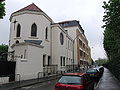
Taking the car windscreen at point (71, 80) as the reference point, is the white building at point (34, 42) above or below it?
above

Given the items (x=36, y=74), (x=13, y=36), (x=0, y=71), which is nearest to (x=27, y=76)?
(x=36, y=74)

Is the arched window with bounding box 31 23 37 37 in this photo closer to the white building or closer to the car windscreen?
the white building

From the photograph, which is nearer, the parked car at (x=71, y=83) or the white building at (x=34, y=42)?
the parked car at (x=71, y=83)

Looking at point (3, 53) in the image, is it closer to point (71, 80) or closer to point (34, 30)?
point (34, 30)

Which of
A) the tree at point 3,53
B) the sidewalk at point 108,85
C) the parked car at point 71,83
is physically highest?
the tree at point 3,53

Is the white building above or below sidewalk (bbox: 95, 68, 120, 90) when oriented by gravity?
above

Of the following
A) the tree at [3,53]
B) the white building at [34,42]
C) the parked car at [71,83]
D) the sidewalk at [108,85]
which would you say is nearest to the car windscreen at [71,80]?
the parked car at [71,83]

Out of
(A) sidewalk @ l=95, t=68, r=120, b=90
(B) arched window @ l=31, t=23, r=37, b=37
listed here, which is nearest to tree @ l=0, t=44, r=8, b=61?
(B) arched window @ l=31, t=23, r=37, b=37

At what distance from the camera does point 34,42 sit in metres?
25.5

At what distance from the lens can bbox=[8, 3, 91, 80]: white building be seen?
19.9m

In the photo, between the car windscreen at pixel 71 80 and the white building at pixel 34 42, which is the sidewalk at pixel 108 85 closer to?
the car windscreen at pixel 71 80

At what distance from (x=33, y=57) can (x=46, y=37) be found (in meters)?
9.08

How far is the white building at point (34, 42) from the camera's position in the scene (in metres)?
19.9

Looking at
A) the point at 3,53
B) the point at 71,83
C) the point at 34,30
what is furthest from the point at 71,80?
the point at 34,30
